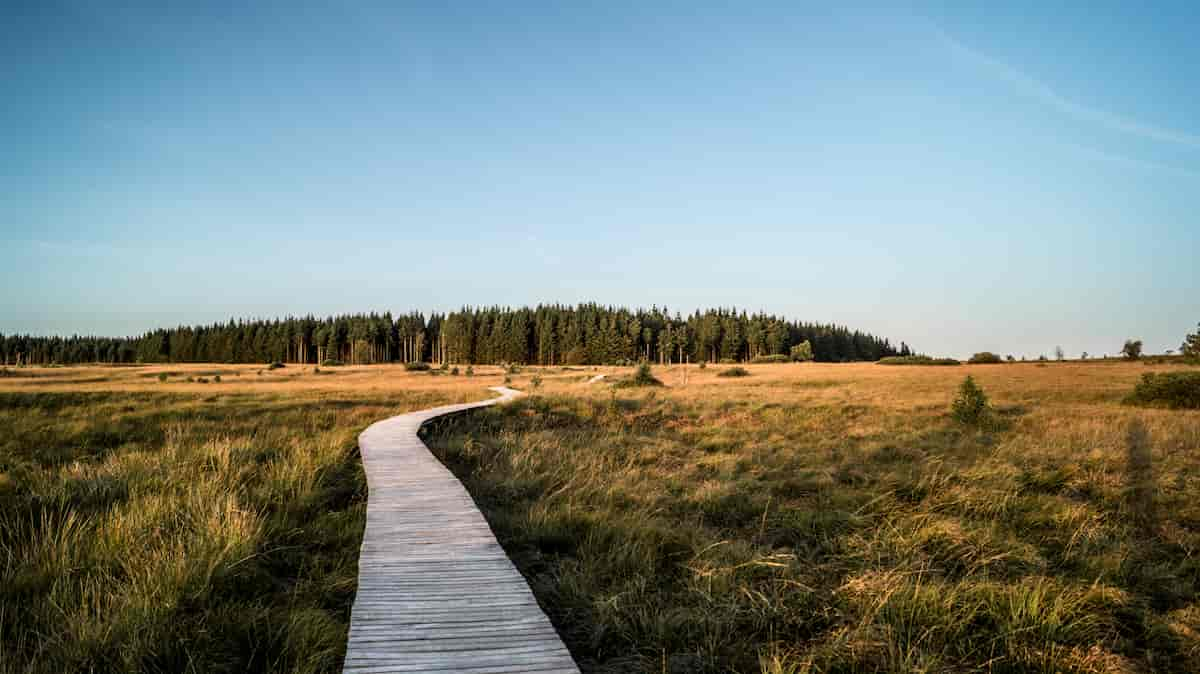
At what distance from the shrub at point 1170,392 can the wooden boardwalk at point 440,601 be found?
26.1m

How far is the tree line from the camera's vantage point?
333ft

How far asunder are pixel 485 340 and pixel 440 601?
331ft

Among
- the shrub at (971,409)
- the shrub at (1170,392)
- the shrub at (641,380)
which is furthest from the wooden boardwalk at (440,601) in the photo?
the shrub at (641,380)

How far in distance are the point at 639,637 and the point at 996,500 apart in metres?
7.32

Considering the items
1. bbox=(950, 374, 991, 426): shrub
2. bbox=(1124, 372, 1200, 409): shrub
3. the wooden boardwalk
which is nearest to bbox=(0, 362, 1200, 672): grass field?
the wooden boardwalk

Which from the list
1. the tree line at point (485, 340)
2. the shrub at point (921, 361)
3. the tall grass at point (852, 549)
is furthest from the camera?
the tree line at point (485, 340)

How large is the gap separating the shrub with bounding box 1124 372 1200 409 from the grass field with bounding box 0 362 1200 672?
7.43 meters

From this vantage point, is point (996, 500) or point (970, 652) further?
point (996, 500)

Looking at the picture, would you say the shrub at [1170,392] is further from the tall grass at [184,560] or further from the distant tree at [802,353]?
the distant tree at [802,353]

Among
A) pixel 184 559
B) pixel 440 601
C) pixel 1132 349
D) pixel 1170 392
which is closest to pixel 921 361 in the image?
pixel 1132 349

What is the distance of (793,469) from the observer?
1220 cm

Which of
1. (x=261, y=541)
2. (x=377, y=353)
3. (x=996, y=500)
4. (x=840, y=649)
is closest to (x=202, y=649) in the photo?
(x=261, y=541)

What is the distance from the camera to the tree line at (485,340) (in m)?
Result: 102

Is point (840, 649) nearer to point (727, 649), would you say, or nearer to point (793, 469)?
point (727, 649)
